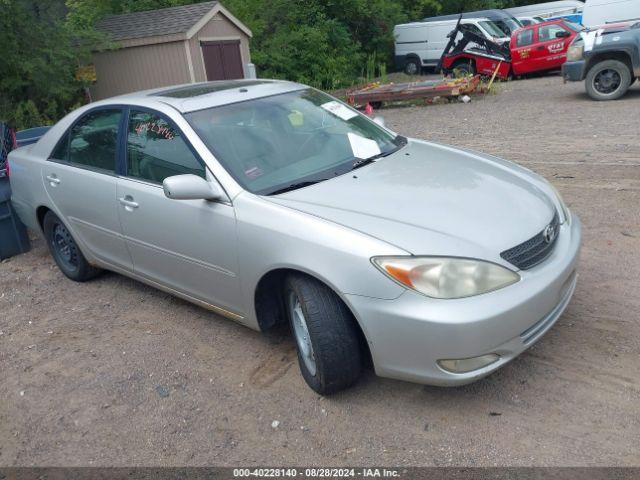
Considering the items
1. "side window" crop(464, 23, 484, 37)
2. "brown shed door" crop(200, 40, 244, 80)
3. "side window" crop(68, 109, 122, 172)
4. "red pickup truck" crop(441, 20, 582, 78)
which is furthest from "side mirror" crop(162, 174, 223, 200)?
"side window" crop(464, 23, 484, 37)

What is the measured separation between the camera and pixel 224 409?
129 inches

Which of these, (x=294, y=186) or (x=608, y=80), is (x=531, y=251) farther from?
(x=608, y=80)

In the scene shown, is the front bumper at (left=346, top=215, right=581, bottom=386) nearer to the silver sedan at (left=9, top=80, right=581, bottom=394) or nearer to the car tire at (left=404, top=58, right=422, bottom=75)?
the silver sedan at (left=9, top=80, right=581, bottom=394)

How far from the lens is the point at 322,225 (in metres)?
2.95

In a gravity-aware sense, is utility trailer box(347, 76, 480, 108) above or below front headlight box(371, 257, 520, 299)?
below

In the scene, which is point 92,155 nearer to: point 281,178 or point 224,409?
point 281,178

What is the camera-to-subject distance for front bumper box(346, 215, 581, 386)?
8.66 feet

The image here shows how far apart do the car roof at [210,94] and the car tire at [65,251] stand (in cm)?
122

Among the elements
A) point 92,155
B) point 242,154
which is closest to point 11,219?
point 92,155

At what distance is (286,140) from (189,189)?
0.77m

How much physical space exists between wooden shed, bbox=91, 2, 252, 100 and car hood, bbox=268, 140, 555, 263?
41.8 ft

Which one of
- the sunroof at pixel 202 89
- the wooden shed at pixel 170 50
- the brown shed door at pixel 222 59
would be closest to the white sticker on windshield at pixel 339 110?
the sunroof at pixel 202 89

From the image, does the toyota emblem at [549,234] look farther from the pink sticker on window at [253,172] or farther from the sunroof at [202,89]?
the sunroof at [202,89]

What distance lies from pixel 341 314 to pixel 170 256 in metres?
1.41
